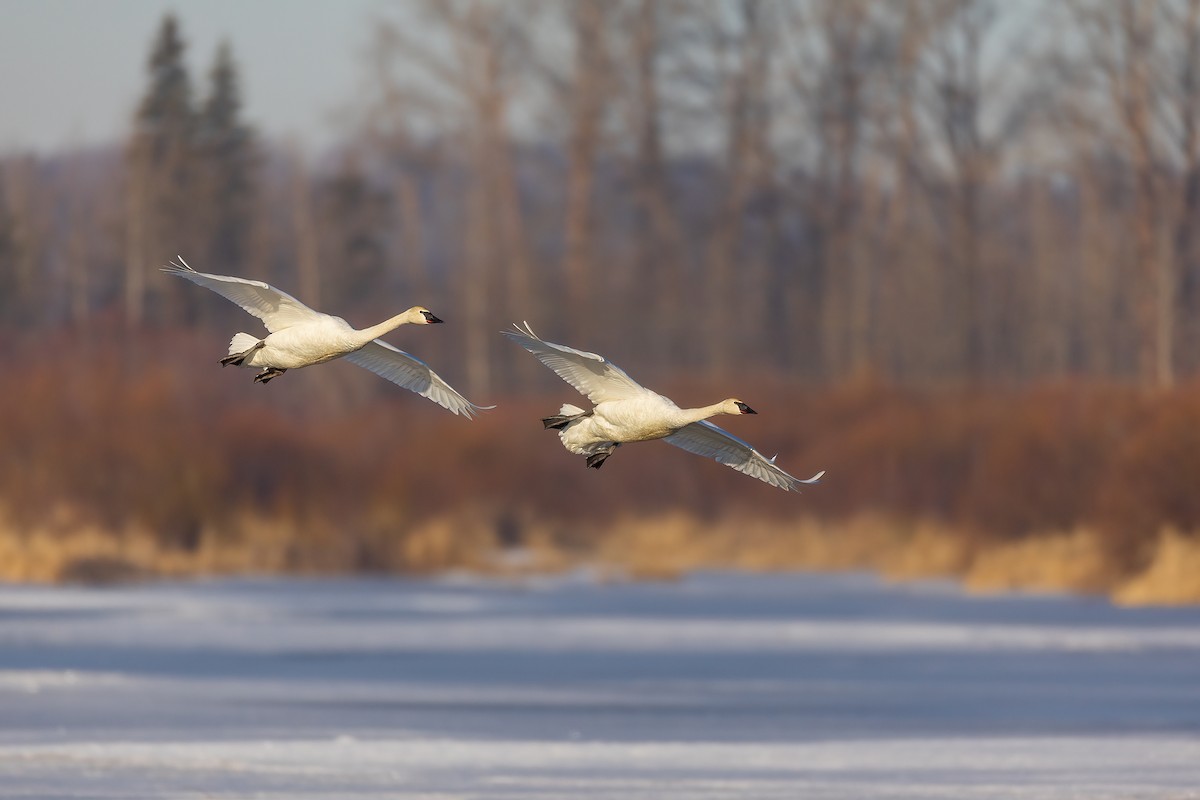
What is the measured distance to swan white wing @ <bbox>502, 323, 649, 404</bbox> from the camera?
1059 centimetres

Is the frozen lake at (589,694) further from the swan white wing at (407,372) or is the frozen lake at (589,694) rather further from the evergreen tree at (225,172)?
the evergreen tree at (225,172)

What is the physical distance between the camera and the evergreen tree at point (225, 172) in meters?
60.9

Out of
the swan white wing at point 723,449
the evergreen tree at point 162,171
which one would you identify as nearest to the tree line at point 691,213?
the evergreen tree at point 162,171

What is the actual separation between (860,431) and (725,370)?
383 inches

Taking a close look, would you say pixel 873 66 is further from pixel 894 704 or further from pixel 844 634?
pixel 894 704

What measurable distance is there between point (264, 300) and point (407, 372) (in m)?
0.78

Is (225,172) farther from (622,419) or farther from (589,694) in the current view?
(622,419)

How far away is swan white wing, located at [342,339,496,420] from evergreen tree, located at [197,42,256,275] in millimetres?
48816

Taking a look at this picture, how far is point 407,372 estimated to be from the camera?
10977 millimetres

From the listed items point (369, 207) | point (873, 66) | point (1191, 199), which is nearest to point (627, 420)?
point (1191, 199)

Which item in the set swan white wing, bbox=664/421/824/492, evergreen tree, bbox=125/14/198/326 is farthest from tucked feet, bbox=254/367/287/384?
evergreen tree, bbox=125/14/198/326

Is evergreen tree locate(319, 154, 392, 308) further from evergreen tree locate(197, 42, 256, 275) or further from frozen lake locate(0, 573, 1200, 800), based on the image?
frozen lake locate(0, 573, 1200, 800)

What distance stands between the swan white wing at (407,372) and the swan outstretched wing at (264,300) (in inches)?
12.6

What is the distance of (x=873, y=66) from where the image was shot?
151 ft
